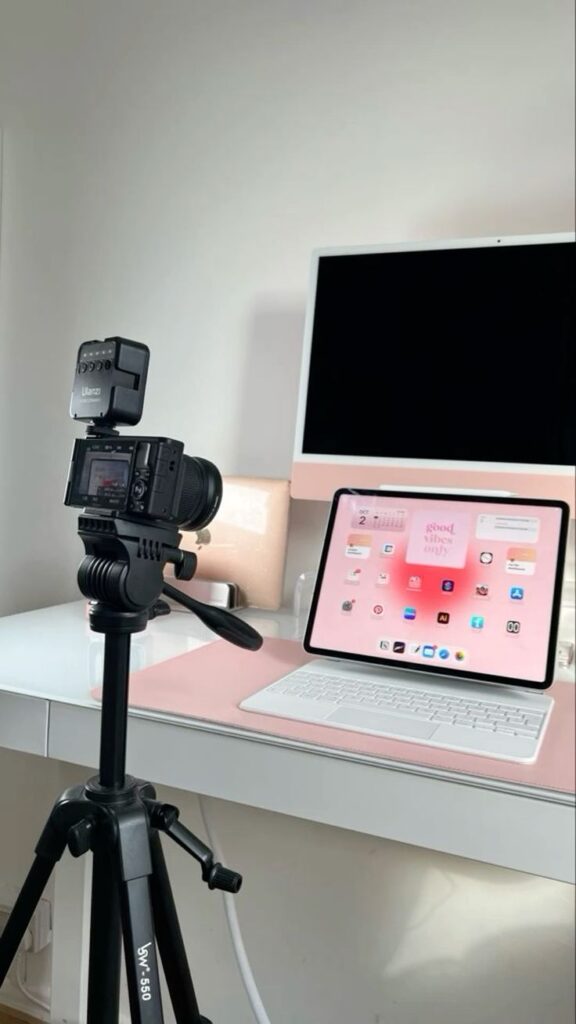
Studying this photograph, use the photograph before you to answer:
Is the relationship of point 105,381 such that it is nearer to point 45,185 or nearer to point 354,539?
point 354,539

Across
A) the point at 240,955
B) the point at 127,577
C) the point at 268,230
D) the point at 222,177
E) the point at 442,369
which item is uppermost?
the point at 222,177

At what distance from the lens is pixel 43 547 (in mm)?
1729

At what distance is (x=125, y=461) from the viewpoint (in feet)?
2.70

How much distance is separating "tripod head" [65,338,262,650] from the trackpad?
0.13 metres

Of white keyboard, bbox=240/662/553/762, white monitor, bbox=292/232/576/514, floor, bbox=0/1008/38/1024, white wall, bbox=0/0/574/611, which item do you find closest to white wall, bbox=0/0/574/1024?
white wall, bbox=0/0/574/611

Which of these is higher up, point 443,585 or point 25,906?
point 443,585

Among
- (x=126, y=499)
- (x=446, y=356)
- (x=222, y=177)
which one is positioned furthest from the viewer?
(x=222, y=177)

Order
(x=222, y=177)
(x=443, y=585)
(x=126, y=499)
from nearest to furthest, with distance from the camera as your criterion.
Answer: (x=126, y=499) → (x=443, y=585) → (x=222, y=177)

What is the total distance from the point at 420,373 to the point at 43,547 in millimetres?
893

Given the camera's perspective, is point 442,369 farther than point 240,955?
No

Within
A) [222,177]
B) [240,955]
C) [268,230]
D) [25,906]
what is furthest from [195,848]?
[222,177]

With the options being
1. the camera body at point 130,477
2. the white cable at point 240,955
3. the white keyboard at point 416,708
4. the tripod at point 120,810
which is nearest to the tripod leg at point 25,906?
the tripod at point 120,810

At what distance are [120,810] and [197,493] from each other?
33 cm

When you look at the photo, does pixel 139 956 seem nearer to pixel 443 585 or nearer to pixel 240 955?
pixel 443 585
